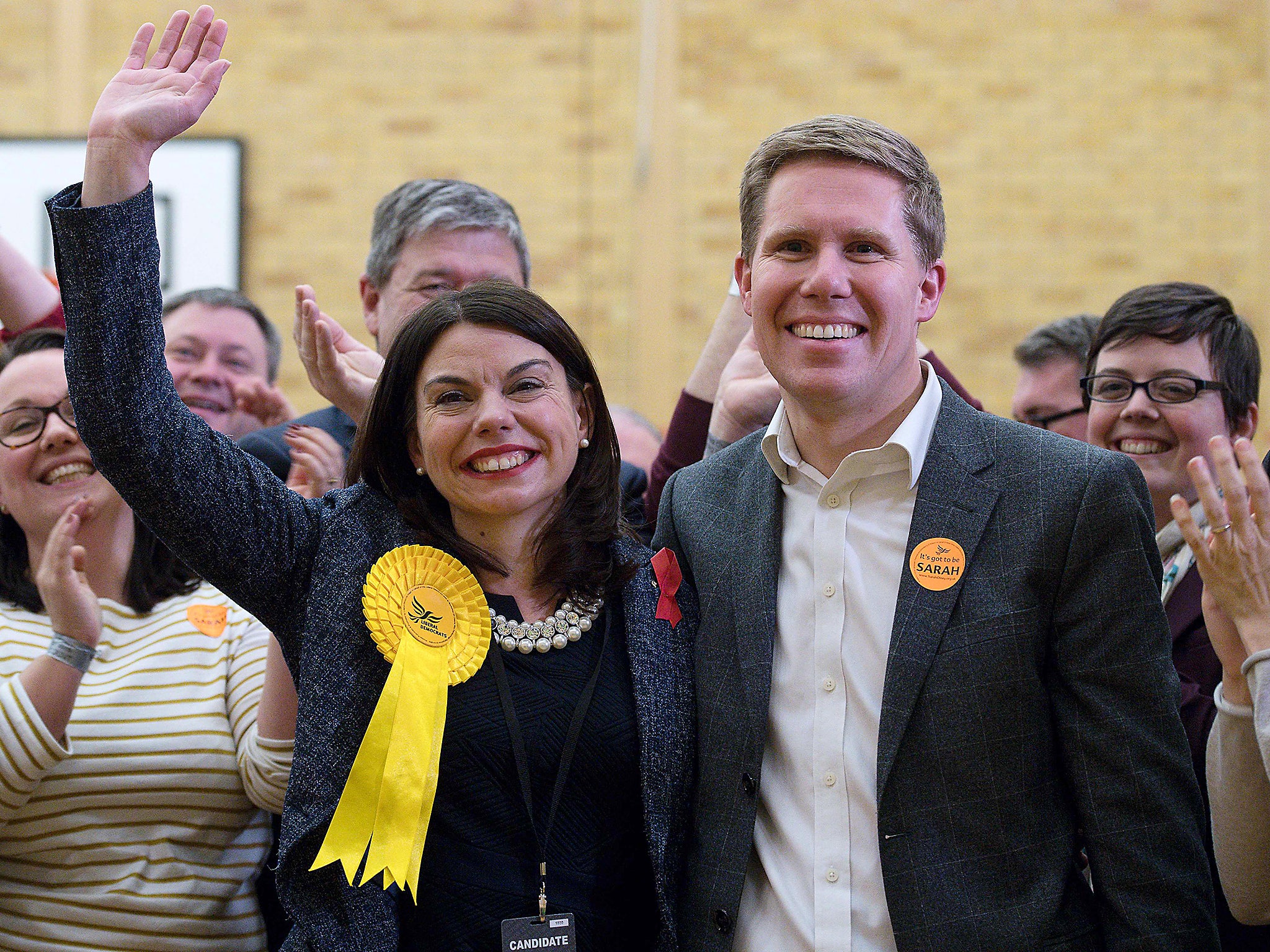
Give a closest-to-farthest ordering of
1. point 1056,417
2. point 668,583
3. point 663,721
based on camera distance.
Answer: point 663,721, point 668,583, point 1056,417

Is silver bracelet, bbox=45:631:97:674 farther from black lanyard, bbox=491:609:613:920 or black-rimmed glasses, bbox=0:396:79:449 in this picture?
black lanyard, bbox=491:609:613:920

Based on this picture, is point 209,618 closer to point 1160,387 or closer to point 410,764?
point 410,764

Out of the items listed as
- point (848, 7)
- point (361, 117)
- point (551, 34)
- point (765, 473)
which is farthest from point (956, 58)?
point (765, 473)

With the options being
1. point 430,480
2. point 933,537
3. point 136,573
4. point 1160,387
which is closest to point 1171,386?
point 1160,387

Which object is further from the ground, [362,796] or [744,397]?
[744,397]

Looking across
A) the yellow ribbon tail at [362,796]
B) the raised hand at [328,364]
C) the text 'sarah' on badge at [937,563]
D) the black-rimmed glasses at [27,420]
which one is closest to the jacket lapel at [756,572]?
the text 'sarah' on badge at [937,563]

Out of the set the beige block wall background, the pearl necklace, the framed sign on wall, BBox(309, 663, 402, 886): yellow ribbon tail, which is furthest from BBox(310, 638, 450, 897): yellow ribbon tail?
the framed sign on wall

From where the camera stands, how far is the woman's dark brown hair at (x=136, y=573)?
8.32 feet

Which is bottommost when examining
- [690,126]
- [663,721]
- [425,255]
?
[663,721]

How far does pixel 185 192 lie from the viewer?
620 centimetres

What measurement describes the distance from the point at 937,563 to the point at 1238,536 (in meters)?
0.42

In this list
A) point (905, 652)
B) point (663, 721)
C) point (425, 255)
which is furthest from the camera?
point (425, 255)

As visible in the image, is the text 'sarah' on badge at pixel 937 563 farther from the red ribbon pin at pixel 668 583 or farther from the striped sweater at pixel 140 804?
the striped sweater at pixel 140 804

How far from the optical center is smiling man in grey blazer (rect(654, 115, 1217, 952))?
5.90 feet
